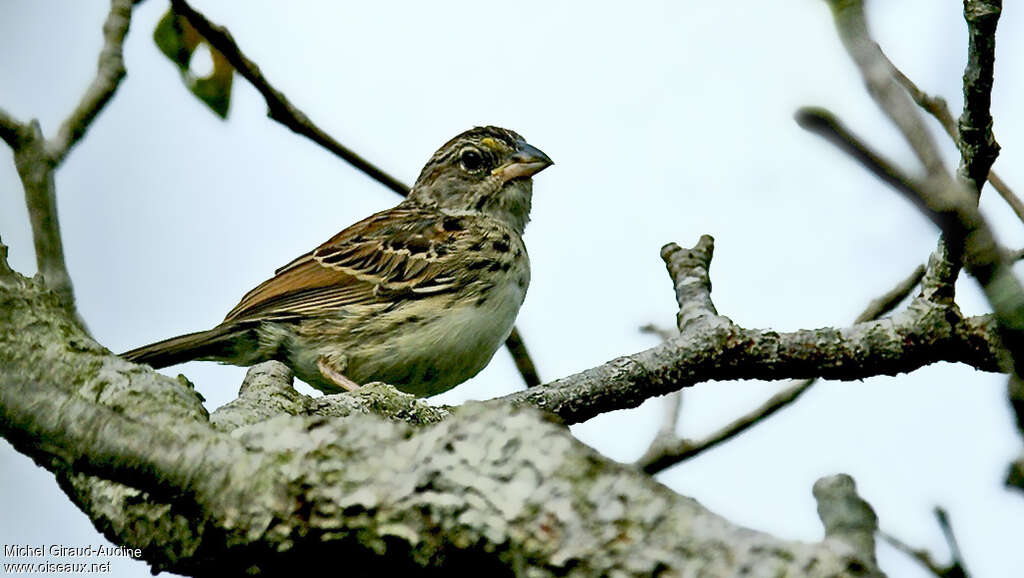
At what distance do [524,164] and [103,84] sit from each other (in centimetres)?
366

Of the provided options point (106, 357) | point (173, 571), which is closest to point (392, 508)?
point (173, 571)

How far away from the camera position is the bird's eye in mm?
7449

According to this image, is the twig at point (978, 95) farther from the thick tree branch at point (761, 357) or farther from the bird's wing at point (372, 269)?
the bird's wing at point (372, 269)

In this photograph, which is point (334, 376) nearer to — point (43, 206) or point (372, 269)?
point (372, 269)

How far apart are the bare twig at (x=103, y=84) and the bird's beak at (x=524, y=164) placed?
3.45 meters

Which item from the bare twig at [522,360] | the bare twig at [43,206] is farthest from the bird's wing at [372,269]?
the bare twig at [43,206]

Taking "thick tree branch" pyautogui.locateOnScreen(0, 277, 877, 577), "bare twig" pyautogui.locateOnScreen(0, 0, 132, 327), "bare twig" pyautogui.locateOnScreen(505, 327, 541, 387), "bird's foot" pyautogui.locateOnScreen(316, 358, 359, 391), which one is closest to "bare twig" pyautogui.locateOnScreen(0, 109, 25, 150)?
"bare twig" pyautogui.locateOnScreen(0, 0, 132, 327)

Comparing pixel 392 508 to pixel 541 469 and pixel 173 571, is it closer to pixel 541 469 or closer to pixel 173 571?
pixel 541 469

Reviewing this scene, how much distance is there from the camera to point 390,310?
6387 mm

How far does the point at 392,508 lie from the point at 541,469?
0.24 m

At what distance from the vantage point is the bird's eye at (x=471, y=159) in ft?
24.4

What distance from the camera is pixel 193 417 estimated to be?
2.17 meters

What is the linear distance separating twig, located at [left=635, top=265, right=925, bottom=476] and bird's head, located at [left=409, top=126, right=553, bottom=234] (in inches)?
120

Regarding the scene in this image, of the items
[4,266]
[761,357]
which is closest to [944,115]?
[761,357]
